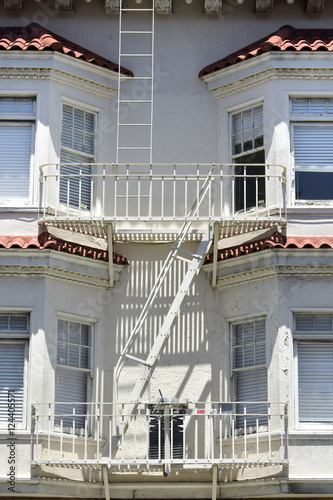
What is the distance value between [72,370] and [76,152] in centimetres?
383

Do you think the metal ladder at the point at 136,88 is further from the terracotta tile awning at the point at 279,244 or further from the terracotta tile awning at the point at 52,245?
the terracotta tile awning at the point at 279,244

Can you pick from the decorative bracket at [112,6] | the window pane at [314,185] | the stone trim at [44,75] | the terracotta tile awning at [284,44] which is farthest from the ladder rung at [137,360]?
the decorative bracket at [112,6]

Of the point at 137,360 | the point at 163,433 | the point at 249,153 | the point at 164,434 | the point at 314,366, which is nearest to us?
the point at 164,434

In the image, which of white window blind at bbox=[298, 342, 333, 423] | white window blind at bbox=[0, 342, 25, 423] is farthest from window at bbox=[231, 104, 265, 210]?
white window blind at bbox=[0, 342, 25, 423]

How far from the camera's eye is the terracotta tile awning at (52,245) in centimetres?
2073

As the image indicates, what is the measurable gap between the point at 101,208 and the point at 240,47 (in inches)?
155

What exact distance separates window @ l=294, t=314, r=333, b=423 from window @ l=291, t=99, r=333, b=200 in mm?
2363

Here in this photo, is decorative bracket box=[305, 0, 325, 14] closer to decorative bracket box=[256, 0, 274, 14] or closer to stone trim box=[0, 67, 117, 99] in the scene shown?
decorative bracket box=[256, 0, 274, 14]

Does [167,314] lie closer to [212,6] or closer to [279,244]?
[279,244]

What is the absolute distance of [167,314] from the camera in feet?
70.1

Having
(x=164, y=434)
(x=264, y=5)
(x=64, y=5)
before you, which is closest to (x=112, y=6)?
(x=64, y=5)

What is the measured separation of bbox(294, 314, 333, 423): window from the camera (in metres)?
20.5

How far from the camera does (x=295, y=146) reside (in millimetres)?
21906

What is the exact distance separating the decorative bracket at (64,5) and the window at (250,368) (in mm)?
6535
